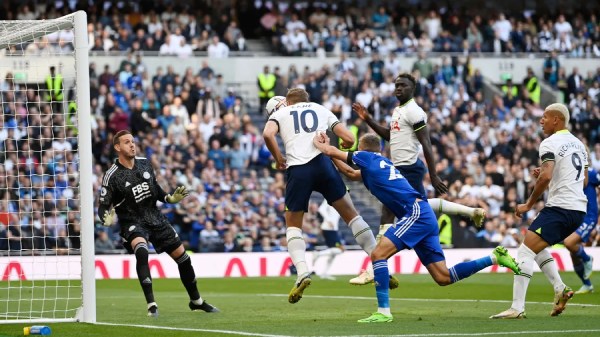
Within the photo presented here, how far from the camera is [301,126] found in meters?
14.1

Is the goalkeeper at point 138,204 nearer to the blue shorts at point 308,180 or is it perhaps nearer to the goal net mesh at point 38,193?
the goal net mesh at point 38,193

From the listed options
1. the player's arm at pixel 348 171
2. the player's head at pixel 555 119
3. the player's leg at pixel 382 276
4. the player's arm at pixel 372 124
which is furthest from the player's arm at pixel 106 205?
the player's head at pixel 555 119

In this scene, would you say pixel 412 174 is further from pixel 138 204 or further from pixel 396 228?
pixel 138 204

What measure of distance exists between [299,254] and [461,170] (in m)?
18.4

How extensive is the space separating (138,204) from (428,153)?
148 inches

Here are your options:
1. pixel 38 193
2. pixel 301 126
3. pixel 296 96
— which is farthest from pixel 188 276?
pixel 38 193

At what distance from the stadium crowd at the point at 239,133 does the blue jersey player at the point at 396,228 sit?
13.3m

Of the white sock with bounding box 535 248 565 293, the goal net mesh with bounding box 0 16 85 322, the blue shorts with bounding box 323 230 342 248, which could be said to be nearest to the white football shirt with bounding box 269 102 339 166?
the goal net mesh with bounding box 0 16 85 322

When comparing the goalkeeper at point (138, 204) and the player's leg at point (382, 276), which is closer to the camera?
the player's leg at point (382, 276)

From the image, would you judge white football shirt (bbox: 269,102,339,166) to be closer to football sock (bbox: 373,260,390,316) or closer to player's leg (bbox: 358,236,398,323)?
player's leg (bbox: 358,236,398,323)

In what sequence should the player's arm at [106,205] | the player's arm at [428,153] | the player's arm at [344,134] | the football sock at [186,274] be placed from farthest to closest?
the player's arm at [428,153], the football sock at [186,274], the player's arm at [106,205], the player's arm at [344,134]

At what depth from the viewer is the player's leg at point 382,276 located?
12.7m

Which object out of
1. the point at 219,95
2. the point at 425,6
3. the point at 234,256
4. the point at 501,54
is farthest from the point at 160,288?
the point at 425,6

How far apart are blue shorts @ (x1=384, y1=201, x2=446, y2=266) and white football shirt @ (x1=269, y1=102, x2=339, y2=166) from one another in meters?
1.73
